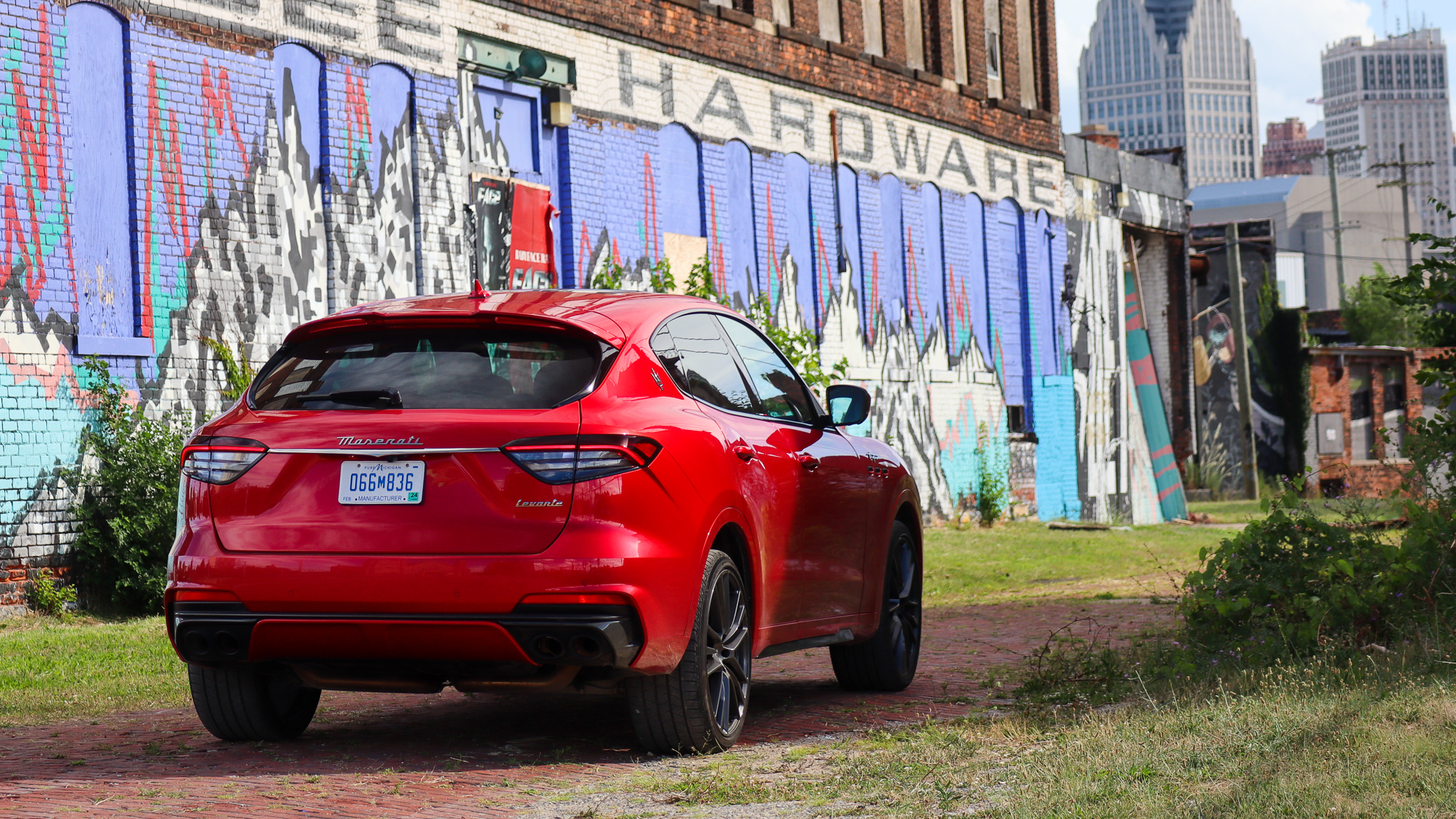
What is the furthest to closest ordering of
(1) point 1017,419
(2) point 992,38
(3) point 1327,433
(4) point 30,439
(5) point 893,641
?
1. (3) point 1327,433
2. (2) point 992,38
3. (1) point 1017,419
4. (4) point 30,439
5. (5) point 893,641

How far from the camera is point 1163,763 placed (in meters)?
5.04

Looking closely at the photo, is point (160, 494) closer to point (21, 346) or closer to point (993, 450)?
point (21, 346)

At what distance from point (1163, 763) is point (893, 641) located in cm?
292

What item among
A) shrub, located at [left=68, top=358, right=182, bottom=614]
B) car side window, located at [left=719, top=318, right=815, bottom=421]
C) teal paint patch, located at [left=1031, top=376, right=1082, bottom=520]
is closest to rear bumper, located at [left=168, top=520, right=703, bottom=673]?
car side window, located at [left=719, top=318, right=815, bottom=421]

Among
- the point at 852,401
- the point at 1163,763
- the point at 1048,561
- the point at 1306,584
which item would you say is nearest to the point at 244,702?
the point at 852,401

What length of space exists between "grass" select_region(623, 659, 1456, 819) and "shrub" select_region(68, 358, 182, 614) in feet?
24.1

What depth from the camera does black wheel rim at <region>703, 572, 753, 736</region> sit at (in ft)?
19.7

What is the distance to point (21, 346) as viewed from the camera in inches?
459

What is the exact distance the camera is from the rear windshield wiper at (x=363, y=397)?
5.71m

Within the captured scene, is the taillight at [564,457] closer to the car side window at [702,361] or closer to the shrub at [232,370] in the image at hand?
the car side window at [702,361]

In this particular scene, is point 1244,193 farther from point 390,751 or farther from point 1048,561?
point 390,751

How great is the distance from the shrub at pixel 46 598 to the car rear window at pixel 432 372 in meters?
6.59

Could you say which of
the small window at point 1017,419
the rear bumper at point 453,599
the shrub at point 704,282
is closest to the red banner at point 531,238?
the shrub at point 704,282

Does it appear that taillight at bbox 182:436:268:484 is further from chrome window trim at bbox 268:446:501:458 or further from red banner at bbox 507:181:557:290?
red banner at bbox 507:181:557:290
